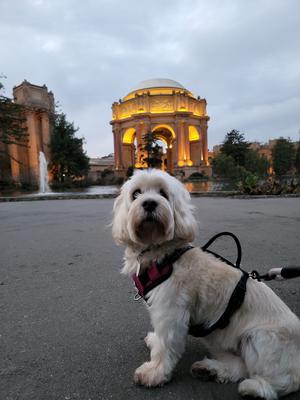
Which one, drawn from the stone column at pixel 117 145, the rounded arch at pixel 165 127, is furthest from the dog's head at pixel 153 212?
the stone column at pixel 117 145

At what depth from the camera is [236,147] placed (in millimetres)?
72750

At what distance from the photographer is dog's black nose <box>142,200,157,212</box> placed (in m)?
1.81

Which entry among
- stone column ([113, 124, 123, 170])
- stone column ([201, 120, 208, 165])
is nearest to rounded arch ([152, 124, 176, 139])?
stone column ([201, 120, 208, 165])

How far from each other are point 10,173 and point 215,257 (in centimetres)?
5061

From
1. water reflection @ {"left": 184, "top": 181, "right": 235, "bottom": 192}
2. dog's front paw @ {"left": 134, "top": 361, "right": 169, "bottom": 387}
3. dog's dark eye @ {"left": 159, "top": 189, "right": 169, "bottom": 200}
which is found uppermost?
dog's dark eye @ {"left": 159, "top": 189, "right": 169, "bottom": 200}

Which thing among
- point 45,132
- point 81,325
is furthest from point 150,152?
point 81,325

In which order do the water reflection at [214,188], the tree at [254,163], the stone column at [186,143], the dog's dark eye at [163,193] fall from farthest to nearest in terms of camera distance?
the stone column at [186,143], the tree at [254,163], the water reflection at [214,188], the dog's dark eye at [163,193]

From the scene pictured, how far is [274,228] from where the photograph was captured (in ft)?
22.0

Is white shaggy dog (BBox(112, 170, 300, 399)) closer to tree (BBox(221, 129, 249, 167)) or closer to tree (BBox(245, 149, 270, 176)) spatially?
tree (BBox(245, 149, 270, 176))

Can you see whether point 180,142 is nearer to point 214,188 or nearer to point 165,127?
point 165,127

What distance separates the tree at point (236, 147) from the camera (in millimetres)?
72500

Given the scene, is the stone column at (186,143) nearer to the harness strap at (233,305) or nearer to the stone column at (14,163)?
the stone column at (14,163)

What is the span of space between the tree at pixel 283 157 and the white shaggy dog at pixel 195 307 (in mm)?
79003

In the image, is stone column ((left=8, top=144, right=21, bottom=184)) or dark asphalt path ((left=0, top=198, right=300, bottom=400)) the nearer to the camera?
dark asphalt path ((left=0, top=198, right=300, bottom=400))
